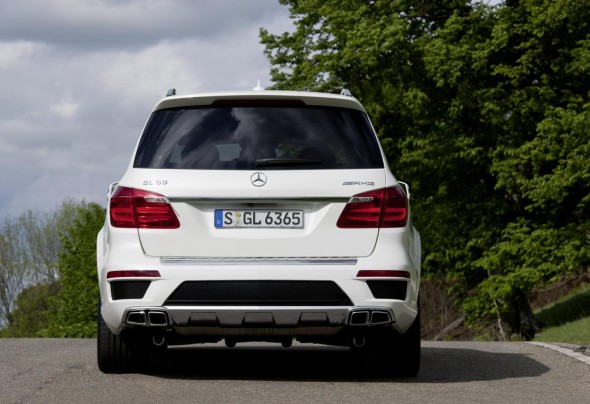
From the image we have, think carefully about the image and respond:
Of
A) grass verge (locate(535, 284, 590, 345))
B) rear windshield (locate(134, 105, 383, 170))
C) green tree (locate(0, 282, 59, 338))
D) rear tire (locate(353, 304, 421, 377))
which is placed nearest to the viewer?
rear windshield (locate(134, 105, 383, 170))

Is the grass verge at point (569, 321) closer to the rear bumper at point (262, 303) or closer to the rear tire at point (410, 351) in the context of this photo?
the rear tire at point (410, 351)

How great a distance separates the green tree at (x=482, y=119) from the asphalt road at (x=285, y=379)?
18.2 m

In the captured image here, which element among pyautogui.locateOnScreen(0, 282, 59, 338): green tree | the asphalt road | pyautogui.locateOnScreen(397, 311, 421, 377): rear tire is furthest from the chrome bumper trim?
pyautogui.locateOnScreen(0, 282, 59, 338): green tree

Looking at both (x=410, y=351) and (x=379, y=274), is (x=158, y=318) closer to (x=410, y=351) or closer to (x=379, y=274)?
(x=379, y=274)

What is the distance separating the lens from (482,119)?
1187 inches

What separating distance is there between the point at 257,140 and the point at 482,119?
914 inches

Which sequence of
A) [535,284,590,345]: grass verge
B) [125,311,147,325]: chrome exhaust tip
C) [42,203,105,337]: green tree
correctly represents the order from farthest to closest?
[42,203,105,337]: green tree, [535,284,590,345]: grass verge, [125,311,147,325]: chrome exhaust tip

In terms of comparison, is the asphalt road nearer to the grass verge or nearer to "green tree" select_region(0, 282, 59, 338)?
the grass verge

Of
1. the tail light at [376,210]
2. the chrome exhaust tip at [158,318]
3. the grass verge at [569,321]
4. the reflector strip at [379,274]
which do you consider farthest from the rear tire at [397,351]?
the grass verge at [569,321]

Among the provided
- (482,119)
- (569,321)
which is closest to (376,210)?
(482,119)

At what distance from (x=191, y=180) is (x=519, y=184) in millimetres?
23550

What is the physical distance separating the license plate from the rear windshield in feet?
0.98

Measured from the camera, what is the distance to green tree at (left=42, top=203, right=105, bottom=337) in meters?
63.0

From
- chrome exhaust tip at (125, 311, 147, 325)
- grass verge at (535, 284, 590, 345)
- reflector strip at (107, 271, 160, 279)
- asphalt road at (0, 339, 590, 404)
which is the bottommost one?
grass verge at (535, 284, 590, 345)
